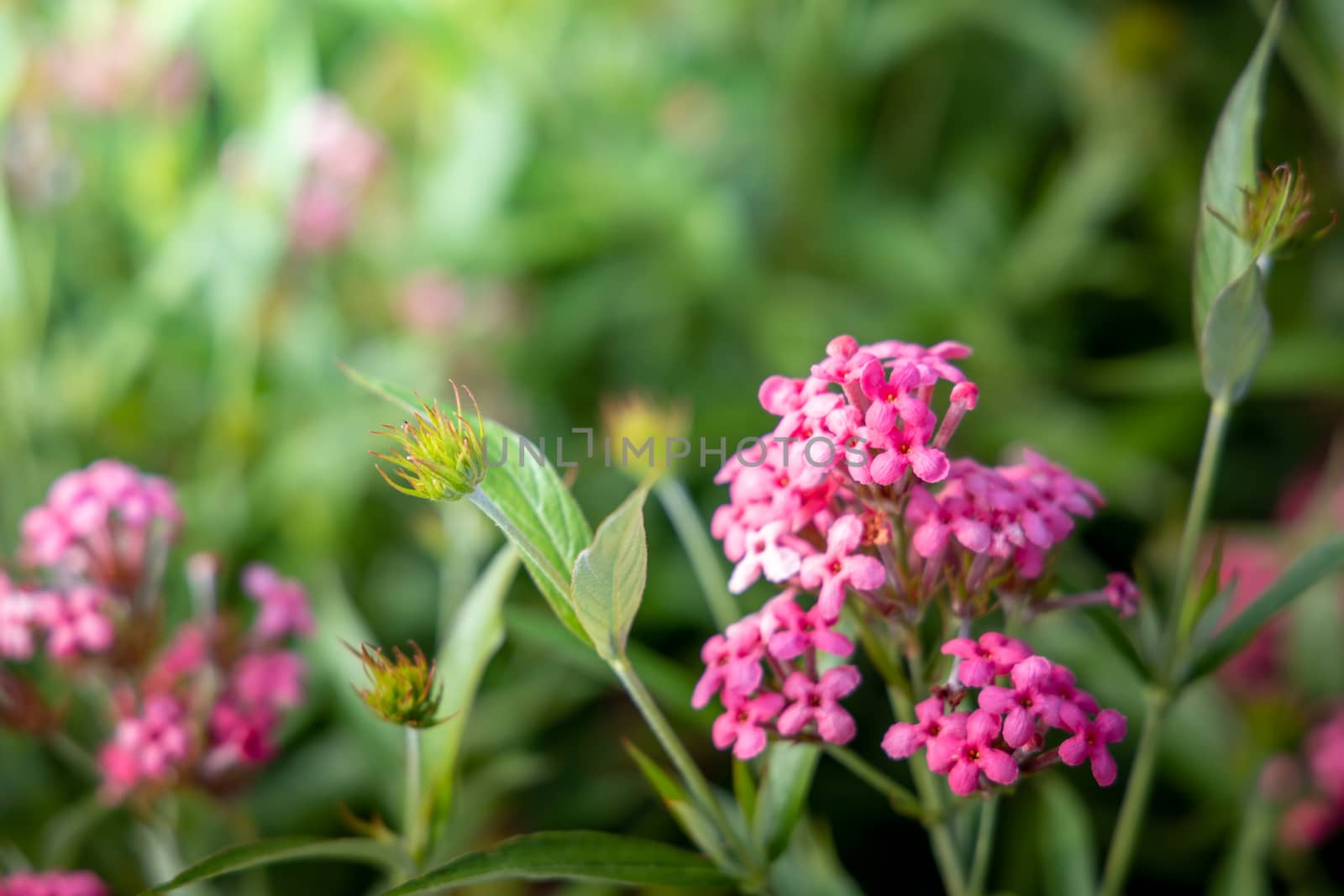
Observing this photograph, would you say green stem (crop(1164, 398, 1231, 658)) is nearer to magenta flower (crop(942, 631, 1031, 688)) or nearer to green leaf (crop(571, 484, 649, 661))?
magenta flower (crop(942, 631, 1031, 688))

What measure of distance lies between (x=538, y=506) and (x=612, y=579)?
9cm

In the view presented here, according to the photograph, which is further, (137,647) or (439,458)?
(137,647)

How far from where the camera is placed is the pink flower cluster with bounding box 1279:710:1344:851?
46.3 inches

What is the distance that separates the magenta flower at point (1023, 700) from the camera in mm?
612

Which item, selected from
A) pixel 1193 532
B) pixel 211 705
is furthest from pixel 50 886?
pixel 1193 532

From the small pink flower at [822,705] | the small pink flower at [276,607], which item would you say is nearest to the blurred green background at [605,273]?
the small pink flower at [276,607]

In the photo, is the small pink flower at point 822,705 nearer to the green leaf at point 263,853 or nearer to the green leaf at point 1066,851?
the green leaf at point 263,853

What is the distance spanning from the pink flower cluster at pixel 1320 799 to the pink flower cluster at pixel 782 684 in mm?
810

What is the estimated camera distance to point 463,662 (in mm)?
783

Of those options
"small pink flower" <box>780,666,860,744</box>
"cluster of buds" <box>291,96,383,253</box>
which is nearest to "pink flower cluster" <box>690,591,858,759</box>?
"small pink flower" <box>780,666,860,744</box>

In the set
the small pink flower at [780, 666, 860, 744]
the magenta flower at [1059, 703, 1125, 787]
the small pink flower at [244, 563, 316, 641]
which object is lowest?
the small pink flower at [244, 563, 316, 641]

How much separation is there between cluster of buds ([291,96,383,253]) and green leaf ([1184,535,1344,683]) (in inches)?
53.8

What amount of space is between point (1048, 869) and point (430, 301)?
1.15 m

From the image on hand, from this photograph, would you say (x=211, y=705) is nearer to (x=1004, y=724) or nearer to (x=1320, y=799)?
(x=1004, y=724)
